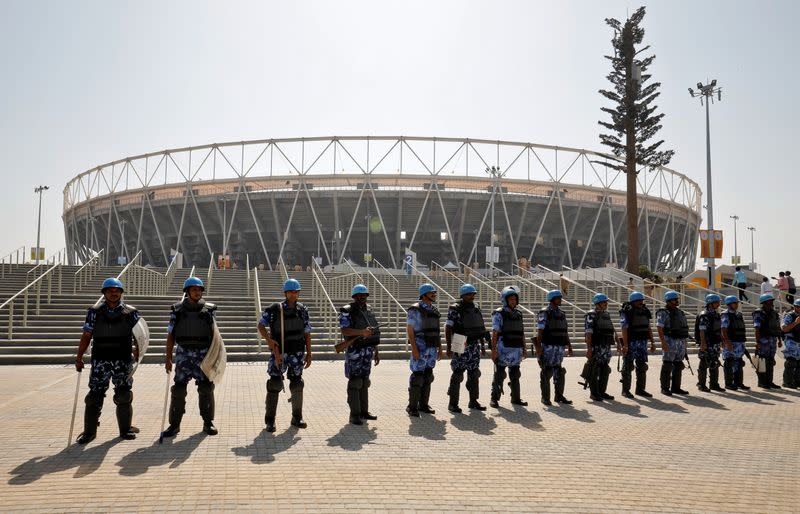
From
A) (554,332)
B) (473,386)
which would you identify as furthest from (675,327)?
(473,386)

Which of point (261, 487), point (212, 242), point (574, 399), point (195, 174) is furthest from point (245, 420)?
point (212, 242)

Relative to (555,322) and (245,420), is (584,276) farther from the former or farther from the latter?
(245,420)

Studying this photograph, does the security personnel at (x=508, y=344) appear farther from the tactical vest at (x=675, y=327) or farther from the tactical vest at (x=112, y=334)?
the tactical vest at (x=112, y=334)

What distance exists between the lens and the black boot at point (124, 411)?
626cm

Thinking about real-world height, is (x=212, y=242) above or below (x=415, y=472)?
above

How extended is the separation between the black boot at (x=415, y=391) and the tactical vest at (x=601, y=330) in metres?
2.95

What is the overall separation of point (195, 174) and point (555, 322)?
40748 millimetres

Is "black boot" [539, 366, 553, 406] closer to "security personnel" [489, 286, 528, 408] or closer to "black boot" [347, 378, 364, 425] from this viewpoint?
"security personnel" [489, 286, 528, 408]

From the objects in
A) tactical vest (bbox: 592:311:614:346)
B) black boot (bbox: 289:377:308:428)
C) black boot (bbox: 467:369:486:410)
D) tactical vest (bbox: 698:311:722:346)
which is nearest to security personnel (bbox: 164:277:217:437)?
black boot (bbox: 289:377:308:428)

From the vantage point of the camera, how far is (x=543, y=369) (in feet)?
29.0

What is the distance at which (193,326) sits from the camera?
261 inches

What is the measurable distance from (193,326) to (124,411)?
999 mm

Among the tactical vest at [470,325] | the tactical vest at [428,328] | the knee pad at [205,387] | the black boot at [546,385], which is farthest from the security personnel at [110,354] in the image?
the black boot at [546,385]

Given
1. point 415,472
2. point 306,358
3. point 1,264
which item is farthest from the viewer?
point 1,264
